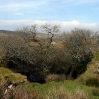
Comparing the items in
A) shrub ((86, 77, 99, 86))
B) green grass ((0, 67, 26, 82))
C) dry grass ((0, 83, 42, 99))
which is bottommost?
shrub ((86, 77, 99, 86))

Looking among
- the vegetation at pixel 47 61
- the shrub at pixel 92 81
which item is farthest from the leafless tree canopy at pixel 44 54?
the shrub at pixel 92 81

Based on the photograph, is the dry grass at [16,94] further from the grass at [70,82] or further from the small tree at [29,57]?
the small tree at [29,57]

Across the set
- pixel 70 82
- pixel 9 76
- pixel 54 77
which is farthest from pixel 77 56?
pixel 9 76

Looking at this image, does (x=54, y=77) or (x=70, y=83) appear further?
(x=54, y=77)

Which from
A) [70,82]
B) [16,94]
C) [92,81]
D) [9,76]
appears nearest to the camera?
[16,94]

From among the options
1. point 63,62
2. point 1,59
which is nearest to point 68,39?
point 63,62

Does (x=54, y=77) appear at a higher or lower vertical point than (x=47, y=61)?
lower

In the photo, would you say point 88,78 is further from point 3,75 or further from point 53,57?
point 3,75

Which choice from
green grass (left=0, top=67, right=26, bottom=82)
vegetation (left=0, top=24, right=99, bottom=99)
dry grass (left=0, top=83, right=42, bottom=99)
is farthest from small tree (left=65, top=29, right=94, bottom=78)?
dry grass (left=0, top=83, right=42, bottom=99)

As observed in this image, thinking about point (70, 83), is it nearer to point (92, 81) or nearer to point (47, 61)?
point (92, 81)

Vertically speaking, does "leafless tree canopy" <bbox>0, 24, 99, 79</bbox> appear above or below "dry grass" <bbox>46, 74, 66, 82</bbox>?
above

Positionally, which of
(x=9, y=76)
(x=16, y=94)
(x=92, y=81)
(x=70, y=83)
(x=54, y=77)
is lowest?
(x=54, y=77)

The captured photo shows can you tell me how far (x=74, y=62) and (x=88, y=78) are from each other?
5.00m

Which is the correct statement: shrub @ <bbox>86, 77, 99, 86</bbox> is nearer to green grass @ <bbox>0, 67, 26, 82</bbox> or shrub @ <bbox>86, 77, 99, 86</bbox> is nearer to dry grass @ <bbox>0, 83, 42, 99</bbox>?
green grass @ <bbox>0, 67, 26, 82</bbox>
